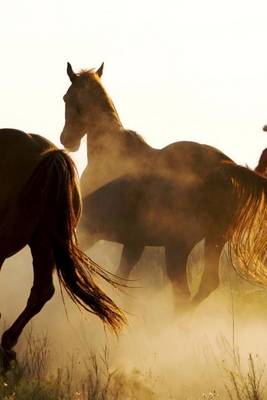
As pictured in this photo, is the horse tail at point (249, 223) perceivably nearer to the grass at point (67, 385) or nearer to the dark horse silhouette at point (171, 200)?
the dark horse silhouette at point (171, 200)

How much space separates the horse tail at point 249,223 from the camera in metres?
8.52

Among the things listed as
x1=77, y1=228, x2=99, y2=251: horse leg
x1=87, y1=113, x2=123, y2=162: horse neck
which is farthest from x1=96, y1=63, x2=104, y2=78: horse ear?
x1=77, y1=228, x2=99, y2=251: horse leg

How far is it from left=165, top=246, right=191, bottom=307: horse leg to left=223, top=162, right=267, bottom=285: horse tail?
491 millimetres

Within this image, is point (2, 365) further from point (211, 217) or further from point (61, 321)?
point (211, 217)

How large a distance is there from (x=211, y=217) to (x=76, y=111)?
1954 mm

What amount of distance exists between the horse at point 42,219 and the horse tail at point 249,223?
8.82 ft

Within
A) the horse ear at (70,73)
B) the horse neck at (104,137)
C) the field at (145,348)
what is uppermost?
the horse ear at (70,73)

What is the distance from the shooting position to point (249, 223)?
28.0ft

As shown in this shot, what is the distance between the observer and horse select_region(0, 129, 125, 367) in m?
5.90

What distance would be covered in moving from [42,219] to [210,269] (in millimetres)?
3206

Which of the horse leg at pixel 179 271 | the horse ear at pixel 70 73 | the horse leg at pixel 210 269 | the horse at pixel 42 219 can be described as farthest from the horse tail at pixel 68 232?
the horse ear at pixel 70 73

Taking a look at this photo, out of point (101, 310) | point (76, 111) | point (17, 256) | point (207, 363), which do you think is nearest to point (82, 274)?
point (101, 310)

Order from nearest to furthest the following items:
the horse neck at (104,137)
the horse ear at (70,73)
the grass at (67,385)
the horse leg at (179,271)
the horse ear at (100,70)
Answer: the grass at (67,385), the horse leg at (179,271), the horse neck at (104,137), the horse ear at (70,73), the horse ear at (100,70)

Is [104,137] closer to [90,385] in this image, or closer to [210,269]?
[210,269]
